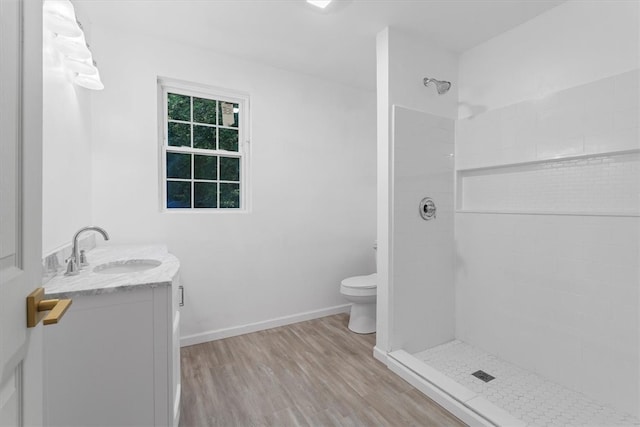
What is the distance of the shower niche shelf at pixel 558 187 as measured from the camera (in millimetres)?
1797

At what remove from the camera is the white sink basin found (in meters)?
1.83

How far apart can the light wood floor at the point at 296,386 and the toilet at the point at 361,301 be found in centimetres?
13

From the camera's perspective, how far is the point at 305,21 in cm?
228

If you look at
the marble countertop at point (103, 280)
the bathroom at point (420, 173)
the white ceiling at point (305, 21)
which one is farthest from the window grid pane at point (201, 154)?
the marble countertop at point (103, 280)

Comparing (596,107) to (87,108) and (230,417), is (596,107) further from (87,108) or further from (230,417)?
(87,108)

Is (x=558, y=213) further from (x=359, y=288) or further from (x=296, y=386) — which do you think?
(x=296, y=386)

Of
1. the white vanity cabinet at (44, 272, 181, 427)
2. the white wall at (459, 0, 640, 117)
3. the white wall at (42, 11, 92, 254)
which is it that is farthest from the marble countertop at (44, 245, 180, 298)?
the white wall at (459, 0, 640, 117)

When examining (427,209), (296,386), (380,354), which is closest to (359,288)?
(380,354)

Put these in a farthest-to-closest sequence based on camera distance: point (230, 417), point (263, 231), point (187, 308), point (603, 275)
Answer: point (263, 231) → point (187, 308) → point (603, 275) → point (230, 417)

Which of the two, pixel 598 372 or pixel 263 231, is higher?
pixel 263 231

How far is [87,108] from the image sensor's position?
87.9 inches

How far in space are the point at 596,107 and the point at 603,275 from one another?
3.37ft

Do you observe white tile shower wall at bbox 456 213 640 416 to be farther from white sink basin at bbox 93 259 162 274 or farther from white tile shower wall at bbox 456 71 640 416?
white sink basin at bbox 93 259 162 274

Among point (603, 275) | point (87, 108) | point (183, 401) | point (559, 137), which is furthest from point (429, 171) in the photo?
point (87, 108)
